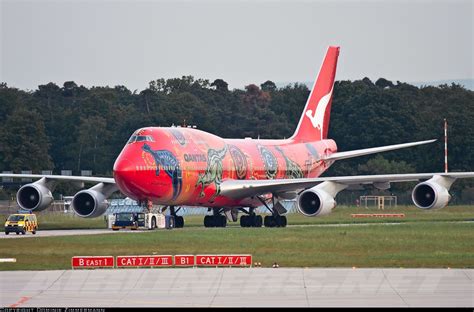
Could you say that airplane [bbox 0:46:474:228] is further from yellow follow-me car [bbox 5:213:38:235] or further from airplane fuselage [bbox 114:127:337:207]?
yellow follow-me car [bbox 5:213:38:235]

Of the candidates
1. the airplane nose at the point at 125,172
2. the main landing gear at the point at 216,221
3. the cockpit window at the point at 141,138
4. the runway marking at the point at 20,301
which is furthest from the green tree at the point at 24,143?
the runway marking at the point at 20,301

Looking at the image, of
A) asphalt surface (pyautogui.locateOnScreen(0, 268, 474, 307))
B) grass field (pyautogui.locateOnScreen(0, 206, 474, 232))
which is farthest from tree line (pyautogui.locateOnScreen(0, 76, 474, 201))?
asphalt surface (pyautogui.locateOnScreen(0, 268, 474, 307))

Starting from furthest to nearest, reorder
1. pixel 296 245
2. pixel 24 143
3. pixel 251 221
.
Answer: pixel 24 143 < pixel 251 221 < pixel 296 245

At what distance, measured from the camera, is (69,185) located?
81.8 metres

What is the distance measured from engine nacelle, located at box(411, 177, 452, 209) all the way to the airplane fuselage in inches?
347

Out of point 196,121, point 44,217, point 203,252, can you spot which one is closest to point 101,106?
point 196,121

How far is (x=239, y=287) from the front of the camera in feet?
105

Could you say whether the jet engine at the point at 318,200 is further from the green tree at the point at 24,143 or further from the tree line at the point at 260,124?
the green tree at the point at 24,143

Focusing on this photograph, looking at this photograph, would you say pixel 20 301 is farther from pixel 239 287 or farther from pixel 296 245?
pixel 296 245

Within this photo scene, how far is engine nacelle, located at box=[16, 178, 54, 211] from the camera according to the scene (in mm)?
63031

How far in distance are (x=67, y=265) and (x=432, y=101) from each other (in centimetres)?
8305

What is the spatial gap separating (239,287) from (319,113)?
44.3 m

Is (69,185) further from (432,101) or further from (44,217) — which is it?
(432,101)

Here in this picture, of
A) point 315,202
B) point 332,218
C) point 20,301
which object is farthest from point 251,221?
point 20,301
